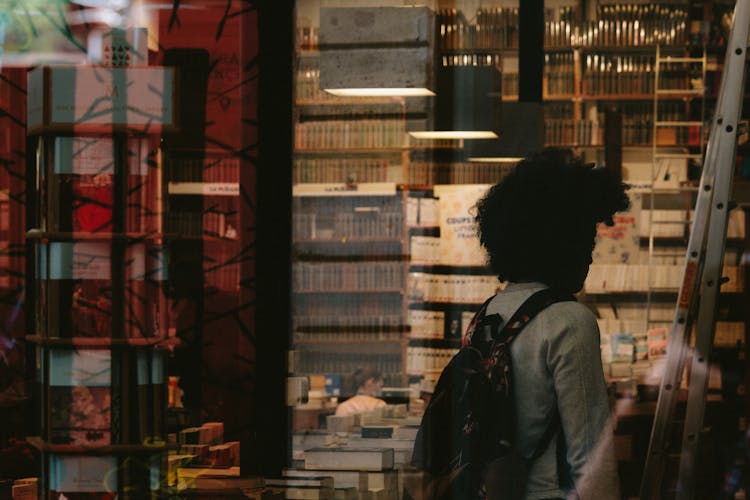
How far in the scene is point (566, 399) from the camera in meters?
2.26

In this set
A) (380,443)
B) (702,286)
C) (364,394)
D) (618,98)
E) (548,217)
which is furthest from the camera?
(618,98)

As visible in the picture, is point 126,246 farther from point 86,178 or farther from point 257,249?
point 257,249

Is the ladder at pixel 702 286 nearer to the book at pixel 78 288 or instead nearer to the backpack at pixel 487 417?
the backpack at pixel 487 417

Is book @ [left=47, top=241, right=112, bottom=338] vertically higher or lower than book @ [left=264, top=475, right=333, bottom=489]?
higher

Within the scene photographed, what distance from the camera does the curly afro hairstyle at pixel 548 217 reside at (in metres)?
2.42

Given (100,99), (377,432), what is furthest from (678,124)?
(100,99)

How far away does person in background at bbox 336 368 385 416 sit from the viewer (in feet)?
14.4

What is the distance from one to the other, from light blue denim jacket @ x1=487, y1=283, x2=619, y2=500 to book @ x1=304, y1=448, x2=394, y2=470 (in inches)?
54.1

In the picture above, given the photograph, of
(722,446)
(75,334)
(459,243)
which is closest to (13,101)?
(75,334)

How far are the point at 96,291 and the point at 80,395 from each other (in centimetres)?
31

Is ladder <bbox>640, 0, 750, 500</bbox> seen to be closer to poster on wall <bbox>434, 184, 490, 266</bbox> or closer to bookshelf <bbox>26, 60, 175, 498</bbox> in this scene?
bookshelf <bbox>26, 60, 175, 498</bbox>

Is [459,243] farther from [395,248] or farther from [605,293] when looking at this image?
[605,293]

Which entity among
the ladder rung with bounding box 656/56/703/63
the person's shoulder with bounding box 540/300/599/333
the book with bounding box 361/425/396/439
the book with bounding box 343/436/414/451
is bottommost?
the book with bounding box 343/436/414/451

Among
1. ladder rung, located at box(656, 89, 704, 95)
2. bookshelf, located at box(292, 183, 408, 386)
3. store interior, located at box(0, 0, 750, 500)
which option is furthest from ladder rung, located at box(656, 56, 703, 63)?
bookshelf, located at box(292, 183, 408, 386)
